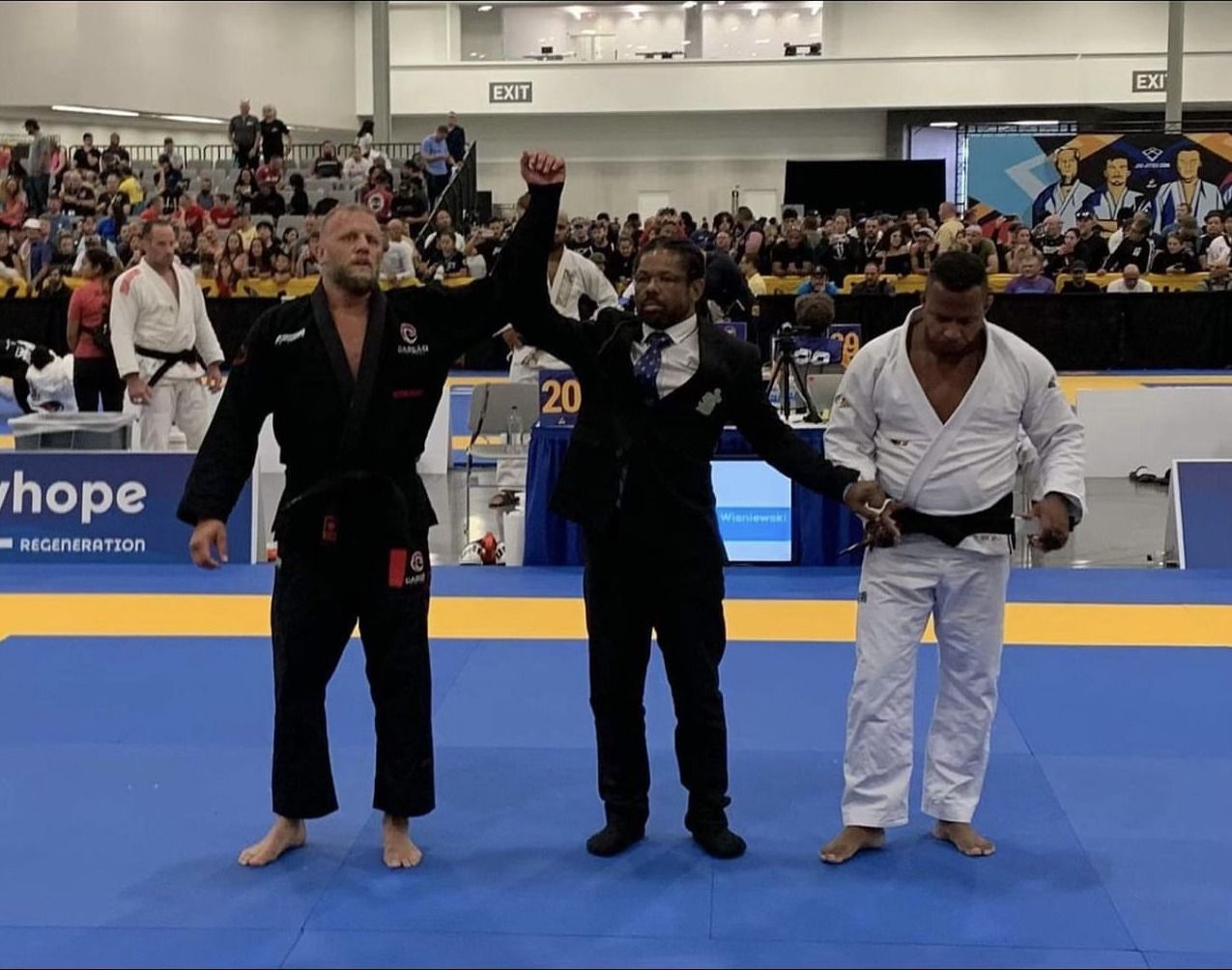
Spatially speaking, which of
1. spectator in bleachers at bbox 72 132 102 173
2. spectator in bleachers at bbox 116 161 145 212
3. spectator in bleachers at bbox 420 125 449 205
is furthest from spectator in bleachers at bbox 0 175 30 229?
spectator in bleachers at bbox 420 125 449 205

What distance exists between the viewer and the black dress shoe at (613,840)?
4.36 metres

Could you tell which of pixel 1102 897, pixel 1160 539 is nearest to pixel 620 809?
pixel 1102 897

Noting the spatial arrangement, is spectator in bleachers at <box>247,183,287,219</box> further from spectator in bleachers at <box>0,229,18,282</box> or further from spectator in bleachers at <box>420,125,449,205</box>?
spectator in bleachers at <box>0,229,18,282</box>

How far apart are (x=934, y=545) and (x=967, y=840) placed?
87cm

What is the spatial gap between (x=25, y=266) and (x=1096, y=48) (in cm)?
2140

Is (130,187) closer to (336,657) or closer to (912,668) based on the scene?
(336,657)

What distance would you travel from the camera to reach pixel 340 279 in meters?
4.21

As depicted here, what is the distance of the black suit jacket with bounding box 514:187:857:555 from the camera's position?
4.26 metres

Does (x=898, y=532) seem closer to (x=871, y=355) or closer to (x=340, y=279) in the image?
(x=871, y=355)

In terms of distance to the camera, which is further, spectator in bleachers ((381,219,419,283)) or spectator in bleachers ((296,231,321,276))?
spectator in bleachers ((296,231,321,276))

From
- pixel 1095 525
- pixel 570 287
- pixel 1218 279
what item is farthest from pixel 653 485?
pixel 1218 279

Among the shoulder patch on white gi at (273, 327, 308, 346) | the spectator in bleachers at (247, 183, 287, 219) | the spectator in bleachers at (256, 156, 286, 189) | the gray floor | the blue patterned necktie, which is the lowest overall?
the gray floor

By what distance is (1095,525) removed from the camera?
9758mm

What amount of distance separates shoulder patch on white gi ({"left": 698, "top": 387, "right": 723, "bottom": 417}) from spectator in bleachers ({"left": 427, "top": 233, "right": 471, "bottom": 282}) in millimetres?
15131
